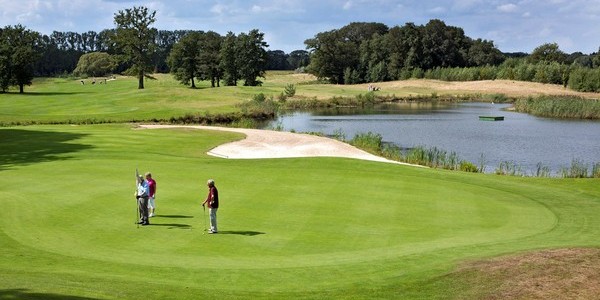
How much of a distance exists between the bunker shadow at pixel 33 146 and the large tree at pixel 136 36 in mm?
53884

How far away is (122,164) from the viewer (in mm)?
34531

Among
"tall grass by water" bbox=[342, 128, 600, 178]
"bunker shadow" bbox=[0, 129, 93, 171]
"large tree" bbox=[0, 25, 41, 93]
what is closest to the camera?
"bunker shadow" bbox=[0, 129, 93, 171]

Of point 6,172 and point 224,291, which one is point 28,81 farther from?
point 224,291

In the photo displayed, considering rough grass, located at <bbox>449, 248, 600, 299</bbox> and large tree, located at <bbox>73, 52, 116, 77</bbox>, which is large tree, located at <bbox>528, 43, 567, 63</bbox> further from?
rough grass, located at <bbox>449, 248, 600, 299</bbox>

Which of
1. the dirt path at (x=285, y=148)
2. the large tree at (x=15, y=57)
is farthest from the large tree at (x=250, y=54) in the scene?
the dirt path at (x=285, y=148)

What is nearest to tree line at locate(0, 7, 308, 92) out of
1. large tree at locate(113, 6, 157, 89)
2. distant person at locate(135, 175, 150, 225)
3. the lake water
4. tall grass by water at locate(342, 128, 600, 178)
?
large tree at locate(113, 6, 157, 89)

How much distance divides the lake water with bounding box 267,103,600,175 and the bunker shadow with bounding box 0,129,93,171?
29.0 m

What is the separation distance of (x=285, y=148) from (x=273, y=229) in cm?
2938

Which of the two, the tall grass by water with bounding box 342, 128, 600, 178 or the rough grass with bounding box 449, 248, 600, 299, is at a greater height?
the rough grass with bounding box 449, 248, 600, 299

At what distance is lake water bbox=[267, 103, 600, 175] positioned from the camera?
51875 millimetres

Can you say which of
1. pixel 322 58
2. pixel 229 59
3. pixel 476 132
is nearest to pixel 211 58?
pixel 229 59

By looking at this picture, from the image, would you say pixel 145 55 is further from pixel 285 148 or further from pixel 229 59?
pixel 285 148

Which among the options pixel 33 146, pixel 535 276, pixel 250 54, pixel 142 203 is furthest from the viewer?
pixel 250 54

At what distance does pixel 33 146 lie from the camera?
141 ft
